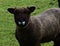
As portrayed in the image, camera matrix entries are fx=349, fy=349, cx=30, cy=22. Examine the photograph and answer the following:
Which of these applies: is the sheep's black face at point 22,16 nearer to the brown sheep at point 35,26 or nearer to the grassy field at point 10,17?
the brown sheep at point 35,26

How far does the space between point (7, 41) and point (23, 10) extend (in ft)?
10.9

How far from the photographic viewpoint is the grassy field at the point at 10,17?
11417 millimetres

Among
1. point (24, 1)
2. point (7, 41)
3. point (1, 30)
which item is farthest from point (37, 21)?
point (24, 1)

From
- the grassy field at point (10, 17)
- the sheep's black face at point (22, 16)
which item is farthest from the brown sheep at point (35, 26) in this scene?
the grassy field at point (10, 17)

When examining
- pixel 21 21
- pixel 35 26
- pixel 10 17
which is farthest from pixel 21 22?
pixel 10 17

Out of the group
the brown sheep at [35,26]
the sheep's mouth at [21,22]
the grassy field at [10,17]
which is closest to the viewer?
the sheep's mouth at [21,22]

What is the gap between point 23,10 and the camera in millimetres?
8227

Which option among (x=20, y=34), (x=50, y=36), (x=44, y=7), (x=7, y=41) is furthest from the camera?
(x=44, y=7)

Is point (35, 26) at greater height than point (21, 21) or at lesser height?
lesser

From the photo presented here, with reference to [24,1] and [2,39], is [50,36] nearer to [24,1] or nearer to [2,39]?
[2,39]

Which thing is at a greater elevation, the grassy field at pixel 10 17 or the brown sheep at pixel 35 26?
the brown sheep at pixel 35 26

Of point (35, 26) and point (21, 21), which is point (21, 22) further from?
point (35, 26)

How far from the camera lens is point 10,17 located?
14.3 m

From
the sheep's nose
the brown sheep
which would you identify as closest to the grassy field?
the brown sheep
